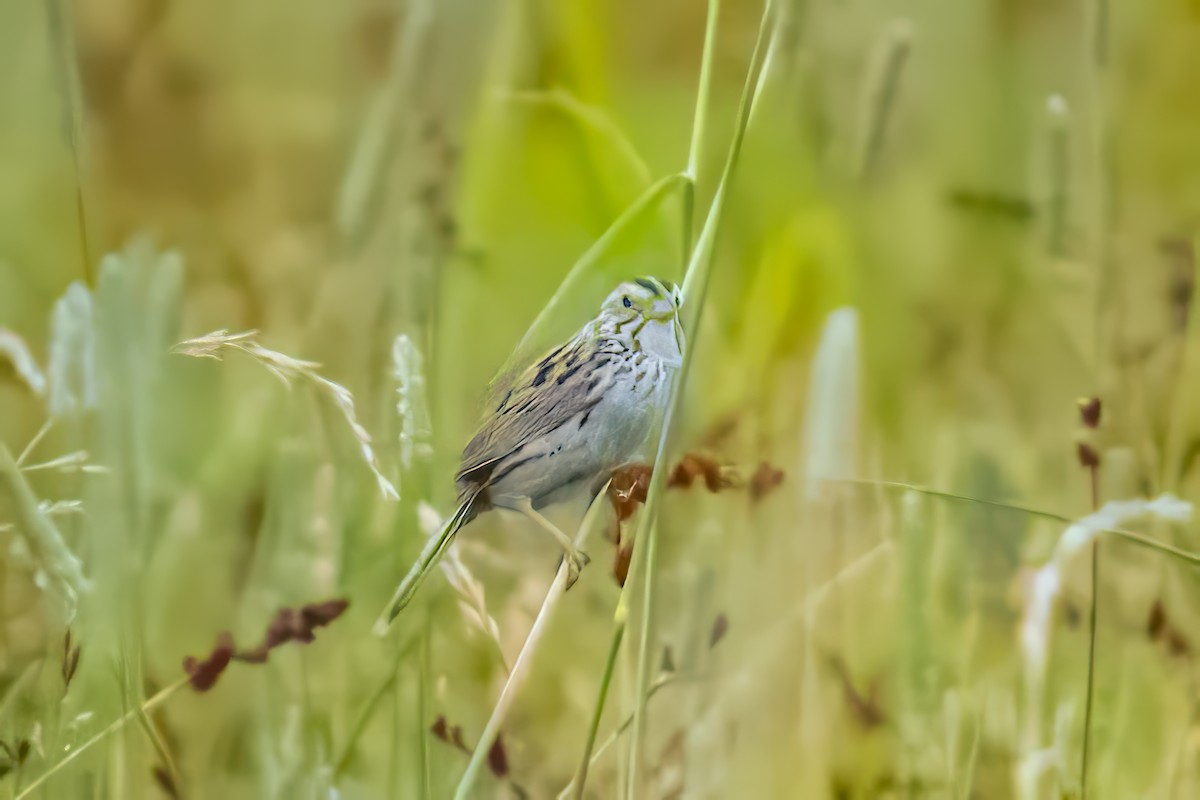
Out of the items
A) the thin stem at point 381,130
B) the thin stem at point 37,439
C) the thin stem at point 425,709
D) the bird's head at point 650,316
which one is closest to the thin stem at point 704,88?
the bird's head at point 650,316

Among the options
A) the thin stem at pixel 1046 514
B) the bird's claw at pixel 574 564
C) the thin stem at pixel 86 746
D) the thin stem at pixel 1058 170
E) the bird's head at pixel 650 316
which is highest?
the thin stem at pixel 1058 170

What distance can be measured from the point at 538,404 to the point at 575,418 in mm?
31

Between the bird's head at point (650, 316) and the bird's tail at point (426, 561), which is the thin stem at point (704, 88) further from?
the bird's tail at point (426, 561)

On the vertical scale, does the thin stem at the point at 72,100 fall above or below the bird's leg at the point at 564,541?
above

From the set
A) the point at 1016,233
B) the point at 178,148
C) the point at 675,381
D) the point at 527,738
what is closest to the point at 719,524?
the point at 675,381

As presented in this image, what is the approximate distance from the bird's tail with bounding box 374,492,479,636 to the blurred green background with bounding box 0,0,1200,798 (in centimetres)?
1

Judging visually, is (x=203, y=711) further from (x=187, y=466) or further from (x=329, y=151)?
(x=329, y=151)

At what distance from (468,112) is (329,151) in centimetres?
11

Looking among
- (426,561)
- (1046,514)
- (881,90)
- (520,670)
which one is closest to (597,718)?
(520,670)

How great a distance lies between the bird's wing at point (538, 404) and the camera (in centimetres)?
63

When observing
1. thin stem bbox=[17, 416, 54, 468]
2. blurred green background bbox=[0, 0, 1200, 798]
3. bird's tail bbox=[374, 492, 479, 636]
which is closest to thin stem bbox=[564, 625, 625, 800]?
blurred green background bbox=[0, 0, 1200, 798]

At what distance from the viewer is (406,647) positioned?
0.66 m

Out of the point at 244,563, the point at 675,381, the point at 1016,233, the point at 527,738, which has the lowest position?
the point at 527,738

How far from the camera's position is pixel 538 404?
639mm
